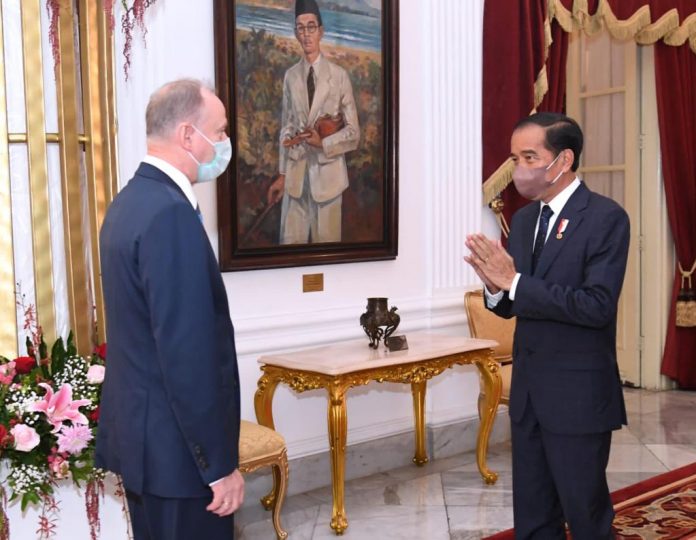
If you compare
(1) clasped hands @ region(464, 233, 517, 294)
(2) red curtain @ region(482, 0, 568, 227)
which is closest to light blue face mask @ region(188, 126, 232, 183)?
(1) clasped hands @ region(464, 233, 517, 294)

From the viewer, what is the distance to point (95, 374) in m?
3.33

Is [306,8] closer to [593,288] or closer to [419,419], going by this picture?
[419,419]

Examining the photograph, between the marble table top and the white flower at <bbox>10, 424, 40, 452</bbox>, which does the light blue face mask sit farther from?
the marble table top

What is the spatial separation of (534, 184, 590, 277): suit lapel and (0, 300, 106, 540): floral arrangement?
163cm

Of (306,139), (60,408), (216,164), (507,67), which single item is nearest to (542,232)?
(216,164)

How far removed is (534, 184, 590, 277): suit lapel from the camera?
302cm

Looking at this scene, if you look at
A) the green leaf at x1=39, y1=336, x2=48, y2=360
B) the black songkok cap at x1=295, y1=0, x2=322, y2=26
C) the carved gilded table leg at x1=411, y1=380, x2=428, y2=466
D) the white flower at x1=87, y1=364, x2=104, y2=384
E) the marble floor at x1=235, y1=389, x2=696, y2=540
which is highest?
the black songkok cap at x1=295, y1=0, x2=322, y2=26

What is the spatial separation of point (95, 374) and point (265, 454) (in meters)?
0.95

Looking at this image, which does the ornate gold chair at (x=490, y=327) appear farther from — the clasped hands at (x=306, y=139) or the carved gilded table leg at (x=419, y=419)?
the clasped hands at (x=306, y=139)

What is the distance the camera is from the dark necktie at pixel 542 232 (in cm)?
314

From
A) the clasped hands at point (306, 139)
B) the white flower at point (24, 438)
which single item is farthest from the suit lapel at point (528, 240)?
the clasped hands at point (306, 139)

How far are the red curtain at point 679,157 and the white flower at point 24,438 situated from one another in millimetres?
5500

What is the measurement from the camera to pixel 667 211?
287 inches

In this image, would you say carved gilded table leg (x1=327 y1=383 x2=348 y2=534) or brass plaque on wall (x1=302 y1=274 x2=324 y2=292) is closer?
carved gilded table leg (x1=327 y1=383 x2=348 y2=534)
